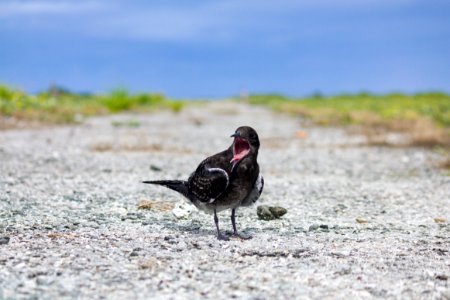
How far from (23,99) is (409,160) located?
1428cm

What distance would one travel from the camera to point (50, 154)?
42.6 feet

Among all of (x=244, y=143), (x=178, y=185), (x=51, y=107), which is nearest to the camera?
(x=244, y=143)

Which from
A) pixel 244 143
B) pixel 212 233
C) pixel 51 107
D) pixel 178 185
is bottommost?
pixel 212 233

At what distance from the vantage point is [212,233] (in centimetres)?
640

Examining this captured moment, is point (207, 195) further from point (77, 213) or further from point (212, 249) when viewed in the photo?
point (77, 213)

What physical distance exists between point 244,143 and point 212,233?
1.00 m

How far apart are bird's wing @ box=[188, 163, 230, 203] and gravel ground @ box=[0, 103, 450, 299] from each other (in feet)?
1.24

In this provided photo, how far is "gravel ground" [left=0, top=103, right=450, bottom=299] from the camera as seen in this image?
450 centimetres

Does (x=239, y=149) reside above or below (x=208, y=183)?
above

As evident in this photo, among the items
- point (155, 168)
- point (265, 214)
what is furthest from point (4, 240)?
point (155, 168)

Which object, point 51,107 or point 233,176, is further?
point 51,107

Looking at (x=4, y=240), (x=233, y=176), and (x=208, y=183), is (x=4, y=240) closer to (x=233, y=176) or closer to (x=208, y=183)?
(x=208, y=183)

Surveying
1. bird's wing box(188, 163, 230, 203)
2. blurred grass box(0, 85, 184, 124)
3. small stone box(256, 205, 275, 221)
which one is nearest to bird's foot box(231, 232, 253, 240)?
bird's wing box(188, 163, 230, 203)

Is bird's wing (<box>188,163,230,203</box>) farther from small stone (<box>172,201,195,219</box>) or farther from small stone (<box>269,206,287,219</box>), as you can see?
small stone (<box>269,206,287,219</box>)
